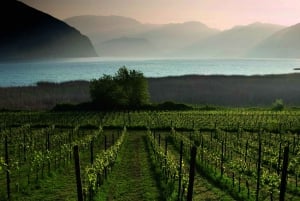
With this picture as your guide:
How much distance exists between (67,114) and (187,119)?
19.3 meters

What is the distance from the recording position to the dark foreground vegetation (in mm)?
94375

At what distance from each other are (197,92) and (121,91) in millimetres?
39777

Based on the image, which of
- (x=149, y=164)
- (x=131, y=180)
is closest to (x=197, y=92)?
(x=149, y=164)

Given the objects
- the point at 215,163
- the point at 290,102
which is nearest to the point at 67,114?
the point at 215,163

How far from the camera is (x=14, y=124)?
5131 cm

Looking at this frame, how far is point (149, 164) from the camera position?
2855 cm

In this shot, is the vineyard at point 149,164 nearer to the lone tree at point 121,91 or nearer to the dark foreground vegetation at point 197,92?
the lone tree at point 121,91

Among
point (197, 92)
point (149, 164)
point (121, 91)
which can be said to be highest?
point (121, 91)

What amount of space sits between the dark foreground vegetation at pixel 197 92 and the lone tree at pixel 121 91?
17.0 meters

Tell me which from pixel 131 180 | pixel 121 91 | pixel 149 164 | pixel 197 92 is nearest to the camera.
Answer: pixel 131 180

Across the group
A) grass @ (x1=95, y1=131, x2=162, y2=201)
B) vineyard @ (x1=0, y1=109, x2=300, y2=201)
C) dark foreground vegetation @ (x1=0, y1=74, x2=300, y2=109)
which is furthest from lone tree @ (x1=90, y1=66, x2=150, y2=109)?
grass @ (x1=95, y1=131, x2=162, y2=201)

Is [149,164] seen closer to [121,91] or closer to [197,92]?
[121,91]

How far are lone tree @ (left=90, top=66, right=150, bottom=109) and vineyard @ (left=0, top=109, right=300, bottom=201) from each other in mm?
16513

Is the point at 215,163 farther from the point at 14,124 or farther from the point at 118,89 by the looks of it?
the point at 118,89
